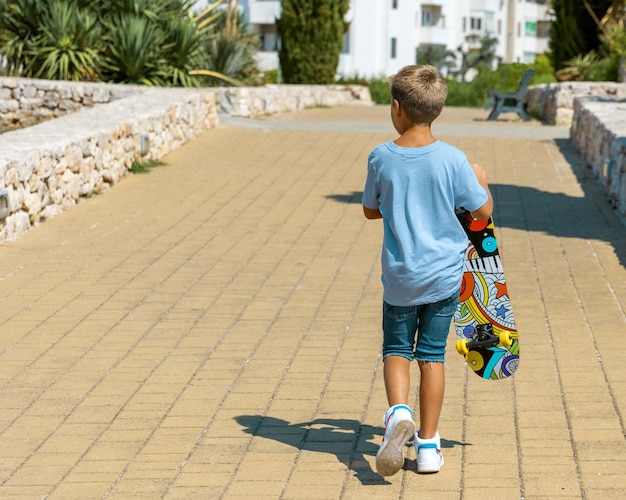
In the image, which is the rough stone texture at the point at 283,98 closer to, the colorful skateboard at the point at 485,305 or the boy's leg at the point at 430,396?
the colorful skateboard at the point at 485,305

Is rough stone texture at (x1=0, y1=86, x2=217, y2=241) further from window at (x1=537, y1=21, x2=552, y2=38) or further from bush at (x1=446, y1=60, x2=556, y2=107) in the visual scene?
window at (x1=537, y1=21, x2=552, y2=38)

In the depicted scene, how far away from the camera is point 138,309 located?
771 centimetres

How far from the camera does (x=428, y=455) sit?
4699 millimetres

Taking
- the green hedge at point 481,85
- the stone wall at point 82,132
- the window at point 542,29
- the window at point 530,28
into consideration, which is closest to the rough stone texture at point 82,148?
the stone wall at point 82,132

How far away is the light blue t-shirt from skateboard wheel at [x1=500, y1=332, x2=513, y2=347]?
47cm

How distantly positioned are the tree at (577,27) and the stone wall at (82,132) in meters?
11.7

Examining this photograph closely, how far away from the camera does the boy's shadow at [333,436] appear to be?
16.1 feet

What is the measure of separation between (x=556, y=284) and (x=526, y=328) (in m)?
1.32

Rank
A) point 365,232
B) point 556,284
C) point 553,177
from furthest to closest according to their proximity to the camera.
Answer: point 553,177, point 365,232, point 556,284

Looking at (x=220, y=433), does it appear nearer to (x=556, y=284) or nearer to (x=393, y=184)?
(x=393, y=184)

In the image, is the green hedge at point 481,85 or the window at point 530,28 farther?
the window at point 530,28

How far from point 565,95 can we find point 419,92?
17836mm

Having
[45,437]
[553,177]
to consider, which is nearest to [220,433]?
[45,437]

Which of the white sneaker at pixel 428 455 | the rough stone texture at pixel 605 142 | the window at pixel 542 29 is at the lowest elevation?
the window at pixel 542 29
